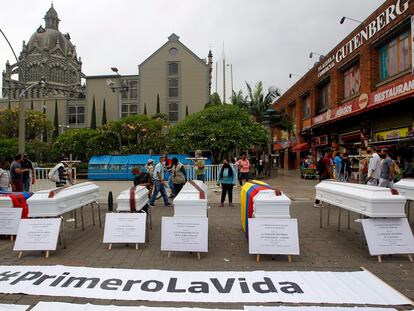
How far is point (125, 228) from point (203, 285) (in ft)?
7.71

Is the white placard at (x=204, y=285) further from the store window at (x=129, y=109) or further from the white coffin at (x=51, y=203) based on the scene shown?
the store window at (x=129, y=109)

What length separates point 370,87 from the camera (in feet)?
60.1

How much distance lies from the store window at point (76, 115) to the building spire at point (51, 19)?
59861mm

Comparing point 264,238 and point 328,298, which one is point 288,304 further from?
point 264,238

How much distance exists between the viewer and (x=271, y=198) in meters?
5.46

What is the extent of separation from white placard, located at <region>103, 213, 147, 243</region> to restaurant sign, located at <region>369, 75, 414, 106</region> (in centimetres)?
1245

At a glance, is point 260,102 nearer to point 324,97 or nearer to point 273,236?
point 324,97

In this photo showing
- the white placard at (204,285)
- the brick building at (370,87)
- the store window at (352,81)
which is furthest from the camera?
the store window at (352,81)

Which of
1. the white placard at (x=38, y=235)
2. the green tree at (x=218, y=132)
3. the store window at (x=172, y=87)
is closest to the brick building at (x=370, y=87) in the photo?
the green tree at (x=218, y=132)

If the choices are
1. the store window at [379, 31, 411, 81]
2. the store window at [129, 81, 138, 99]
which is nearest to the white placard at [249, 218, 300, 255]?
the store window at [379, 31, 411, 81]

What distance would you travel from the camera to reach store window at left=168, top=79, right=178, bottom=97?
43.6 m

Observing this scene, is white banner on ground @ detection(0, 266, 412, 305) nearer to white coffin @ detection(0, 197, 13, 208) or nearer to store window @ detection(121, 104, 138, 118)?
white coffin @ detection(0, 197, 13, 208)

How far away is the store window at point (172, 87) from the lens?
143 feet

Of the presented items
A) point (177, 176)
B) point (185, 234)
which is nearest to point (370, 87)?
→ point (177, 176)
